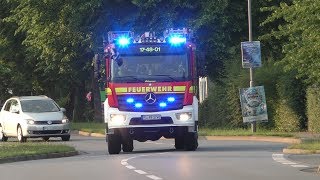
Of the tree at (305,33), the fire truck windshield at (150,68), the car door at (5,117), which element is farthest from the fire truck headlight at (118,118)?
the car door at (5,117)

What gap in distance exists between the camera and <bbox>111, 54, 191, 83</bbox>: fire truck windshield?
77.6 ft

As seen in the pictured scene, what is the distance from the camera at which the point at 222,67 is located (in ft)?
139

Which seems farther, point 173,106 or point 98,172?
point 173,106

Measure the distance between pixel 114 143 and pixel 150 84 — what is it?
2314 millimetres

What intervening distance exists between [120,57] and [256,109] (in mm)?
12549

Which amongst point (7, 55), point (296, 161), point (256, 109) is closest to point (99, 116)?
point (7, 55)

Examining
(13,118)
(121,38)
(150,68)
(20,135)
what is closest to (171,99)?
(150,68)

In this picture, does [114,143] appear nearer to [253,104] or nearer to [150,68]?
[150,68]

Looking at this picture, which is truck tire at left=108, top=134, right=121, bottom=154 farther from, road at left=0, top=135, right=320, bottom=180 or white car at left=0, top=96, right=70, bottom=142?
white car at left=0, top=96, right=70, bottom=142

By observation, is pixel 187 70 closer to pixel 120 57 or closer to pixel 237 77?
pixel 120 57

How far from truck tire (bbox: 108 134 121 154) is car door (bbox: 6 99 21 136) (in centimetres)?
963

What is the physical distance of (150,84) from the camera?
23.6 m

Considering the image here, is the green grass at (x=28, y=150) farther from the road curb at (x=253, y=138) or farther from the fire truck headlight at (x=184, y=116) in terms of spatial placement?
the road curb at (x=253, y=138)

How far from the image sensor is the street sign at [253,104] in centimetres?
3491
